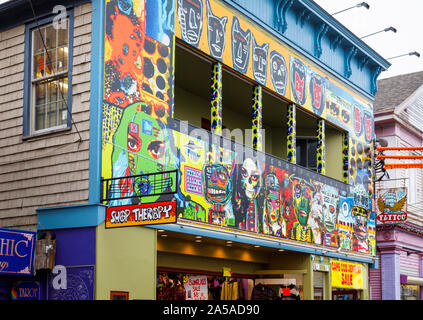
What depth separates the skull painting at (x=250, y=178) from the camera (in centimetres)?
1519

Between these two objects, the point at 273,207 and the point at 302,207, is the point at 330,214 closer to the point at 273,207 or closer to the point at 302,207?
the point at 302,207

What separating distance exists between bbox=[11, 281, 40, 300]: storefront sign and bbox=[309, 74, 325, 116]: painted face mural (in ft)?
35.1

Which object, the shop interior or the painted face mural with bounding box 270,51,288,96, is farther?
the painted face mural with bounding box 270,51,288,96

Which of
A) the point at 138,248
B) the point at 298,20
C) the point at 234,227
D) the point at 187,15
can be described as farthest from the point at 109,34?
the point at 298,20

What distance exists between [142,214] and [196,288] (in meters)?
6.57

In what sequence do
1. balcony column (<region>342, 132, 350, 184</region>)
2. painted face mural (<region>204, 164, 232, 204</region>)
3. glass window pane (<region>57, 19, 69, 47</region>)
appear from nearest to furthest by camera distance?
glass window pane (<region>57, 19, 69, 47</region>) < painted face mural (<region>204, 164, 232, 204</region>) < balcony column (<region>342, 132, 350, 184</region>)

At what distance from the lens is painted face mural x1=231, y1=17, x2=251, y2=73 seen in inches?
607

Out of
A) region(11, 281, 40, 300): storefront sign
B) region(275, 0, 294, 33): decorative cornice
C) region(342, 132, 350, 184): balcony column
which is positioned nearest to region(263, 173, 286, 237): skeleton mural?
region(275, 0, 294, 33): decorative cornice

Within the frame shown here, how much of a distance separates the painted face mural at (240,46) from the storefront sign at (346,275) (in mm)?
7351

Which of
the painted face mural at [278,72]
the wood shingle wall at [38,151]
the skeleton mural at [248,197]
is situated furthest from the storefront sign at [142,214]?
the painted face mural at [278,72]

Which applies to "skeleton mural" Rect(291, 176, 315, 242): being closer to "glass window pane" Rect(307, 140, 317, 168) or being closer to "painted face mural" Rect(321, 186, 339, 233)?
"painted face mural" Rect(321, 186, 339, 233)

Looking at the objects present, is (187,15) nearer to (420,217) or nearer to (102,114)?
(102,114)

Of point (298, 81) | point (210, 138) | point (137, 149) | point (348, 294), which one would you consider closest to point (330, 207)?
point (348, 294)

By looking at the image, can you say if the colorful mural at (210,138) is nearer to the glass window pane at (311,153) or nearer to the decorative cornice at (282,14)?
the decorative cornice at (282,14)
